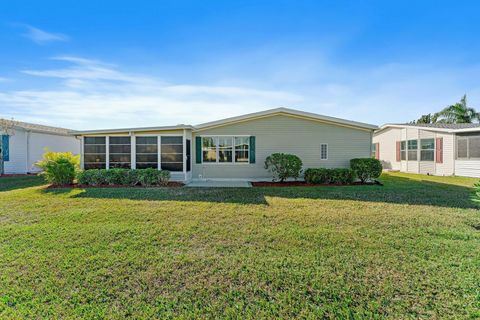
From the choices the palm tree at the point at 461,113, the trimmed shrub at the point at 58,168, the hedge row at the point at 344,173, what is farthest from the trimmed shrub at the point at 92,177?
the palm tree at the point at 461,113

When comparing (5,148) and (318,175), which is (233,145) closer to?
(318,175)

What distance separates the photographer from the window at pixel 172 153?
11.8 meters

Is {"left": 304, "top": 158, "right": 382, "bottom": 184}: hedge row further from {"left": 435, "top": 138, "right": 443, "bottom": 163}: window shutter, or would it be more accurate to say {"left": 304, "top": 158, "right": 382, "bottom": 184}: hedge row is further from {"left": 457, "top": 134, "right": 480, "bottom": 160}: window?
{"left": 435, "top": 138, "right": 443, "bottom": 163}: window shutter

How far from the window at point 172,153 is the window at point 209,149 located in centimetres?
131

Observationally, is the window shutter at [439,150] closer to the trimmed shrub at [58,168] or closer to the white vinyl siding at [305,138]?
the white vinyl siding at [305,138]

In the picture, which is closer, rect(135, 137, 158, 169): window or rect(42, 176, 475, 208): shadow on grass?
rect(42, 176, 475, 208): shadow on grass

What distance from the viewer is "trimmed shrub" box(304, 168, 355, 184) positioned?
11.5 m

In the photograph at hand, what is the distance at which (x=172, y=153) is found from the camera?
38.9 ft

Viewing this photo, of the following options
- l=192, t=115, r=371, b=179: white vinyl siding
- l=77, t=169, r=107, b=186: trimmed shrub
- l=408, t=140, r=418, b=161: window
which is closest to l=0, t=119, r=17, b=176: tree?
l=77, t=169, r=107, b=186: trimmed shrub

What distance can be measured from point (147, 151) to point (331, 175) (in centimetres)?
898

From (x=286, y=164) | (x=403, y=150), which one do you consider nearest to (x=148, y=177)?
(x=286, y=164)

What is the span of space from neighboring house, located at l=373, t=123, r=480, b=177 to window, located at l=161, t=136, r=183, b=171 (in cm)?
1567

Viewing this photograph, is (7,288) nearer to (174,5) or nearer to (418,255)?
(418,255)

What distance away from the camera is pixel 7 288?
3043 mm
